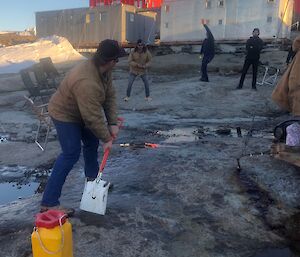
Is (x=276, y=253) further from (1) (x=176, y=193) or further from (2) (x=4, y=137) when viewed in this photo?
(2) (x=4, y=137)

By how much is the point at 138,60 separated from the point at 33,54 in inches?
320

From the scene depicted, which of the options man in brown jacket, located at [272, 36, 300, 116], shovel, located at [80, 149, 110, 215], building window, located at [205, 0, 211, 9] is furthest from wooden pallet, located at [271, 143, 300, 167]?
building window, located at [205, 0, 211, 9]

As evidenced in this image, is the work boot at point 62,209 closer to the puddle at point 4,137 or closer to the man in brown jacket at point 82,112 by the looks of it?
the man in brown jacket at point 82,112

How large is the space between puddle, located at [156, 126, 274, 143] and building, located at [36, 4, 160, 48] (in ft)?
55.9

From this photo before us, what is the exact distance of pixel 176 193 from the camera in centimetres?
462

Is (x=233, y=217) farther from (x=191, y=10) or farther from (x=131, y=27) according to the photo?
(x=131, y=27)

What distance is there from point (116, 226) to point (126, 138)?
4.08 metres

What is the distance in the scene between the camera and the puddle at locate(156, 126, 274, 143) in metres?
7.70

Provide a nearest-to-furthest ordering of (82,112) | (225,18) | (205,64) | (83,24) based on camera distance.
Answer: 1. (82,112)
2. (205,64)
3. (225,18)
4. (83,24)

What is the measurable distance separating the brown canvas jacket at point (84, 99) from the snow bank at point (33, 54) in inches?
559

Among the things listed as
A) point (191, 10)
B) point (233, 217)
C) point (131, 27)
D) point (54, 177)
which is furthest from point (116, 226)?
point (131, 27)

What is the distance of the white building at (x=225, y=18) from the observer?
20.2 metres

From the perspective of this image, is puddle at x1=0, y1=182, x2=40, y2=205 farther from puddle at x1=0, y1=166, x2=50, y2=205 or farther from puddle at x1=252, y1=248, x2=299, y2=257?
puddle at x1=252, y1=248, x2=299, y2=257

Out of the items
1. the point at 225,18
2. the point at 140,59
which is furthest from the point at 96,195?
the point at 225,18
